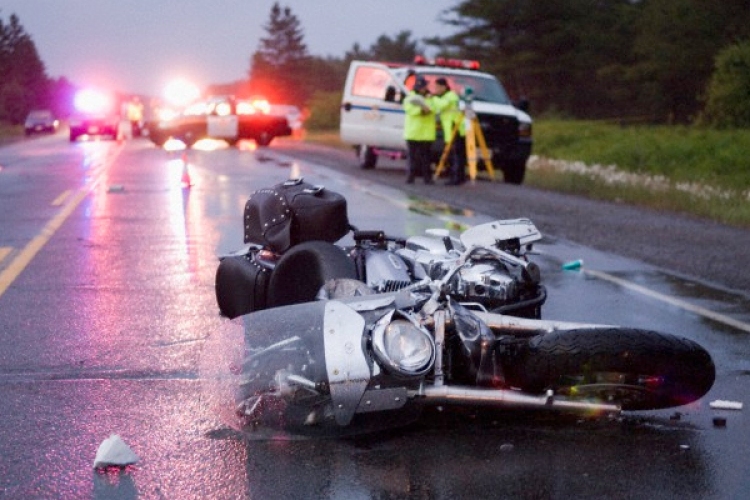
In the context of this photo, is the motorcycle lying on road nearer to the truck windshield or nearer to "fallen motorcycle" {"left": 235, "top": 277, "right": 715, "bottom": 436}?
"fallen motorcycle" {"left": 235, "top": 277, "right": 715, "bottom": 436}

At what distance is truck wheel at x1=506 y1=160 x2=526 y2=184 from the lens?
24.6 metres

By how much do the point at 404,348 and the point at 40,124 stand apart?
71.8 metres

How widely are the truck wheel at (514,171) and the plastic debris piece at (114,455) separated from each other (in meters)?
19.9

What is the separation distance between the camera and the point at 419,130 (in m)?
23.0

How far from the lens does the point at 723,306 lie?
9320mm

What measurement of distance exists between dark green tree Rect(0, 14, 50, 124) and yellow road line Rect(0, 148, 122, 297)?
91.6m

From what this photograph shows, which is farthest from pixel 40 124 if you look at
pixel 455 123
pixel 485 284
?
pixel 485 284

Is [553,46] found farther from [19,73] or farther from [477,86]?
[19,73]

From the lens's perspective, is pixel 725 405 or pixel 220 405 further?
pixel 725 405

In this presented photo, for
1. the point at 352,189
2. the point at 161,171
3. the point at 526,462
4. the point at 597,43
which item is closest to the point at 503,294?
the point at 526,462

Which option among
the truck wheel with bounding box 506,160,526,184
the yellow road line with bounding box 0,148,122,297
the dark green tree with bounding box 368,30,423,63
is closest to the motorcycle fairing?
the yellow road line with bounding box 0,148,122,297

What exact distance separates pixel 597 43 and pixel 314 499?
2872 inches

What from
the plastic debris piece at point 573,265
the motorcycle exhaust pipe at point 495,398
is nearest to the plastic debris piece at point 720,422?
the motorcycle exhaust pipe at point 495,398

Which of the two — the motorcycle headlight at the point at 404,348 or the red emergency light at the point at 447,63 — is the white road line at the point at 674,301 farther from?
the red emergency light at the point at 447,63
